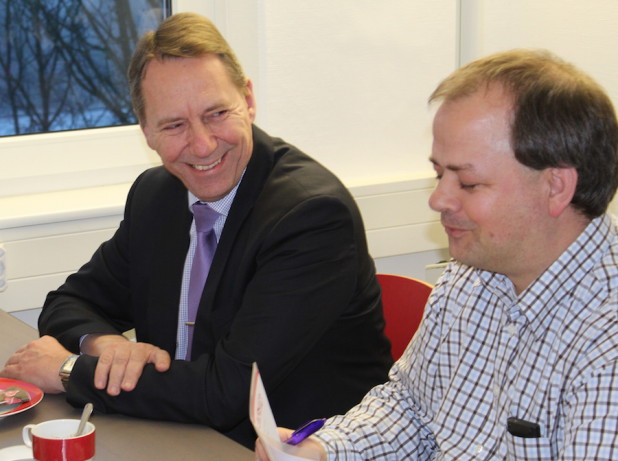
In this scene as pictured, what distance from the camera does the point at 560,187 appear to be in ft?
4.81

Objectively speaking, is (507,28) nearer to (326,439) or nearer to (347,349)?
(347,349)

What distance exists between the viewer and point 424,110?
3.48 m

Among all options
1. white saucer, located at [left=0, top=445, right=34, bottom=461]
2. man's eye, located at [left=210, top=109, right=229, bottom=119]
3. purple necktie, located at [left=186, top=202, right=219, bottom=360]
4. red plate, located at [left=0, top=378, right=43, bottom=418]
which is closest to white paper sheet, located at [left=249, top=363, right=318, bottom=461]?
white saucer, located at [left=0, top=445, right=34, bottom=461]

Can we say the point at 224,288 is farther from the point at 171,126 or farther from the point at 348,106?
the point at 348,106

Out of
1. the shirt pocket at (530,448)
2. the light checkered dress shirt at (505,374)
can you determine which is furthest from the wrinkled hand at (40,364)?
the shirt pocket at (530,448)

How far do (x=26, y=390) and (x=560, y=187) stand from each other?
1.14 m

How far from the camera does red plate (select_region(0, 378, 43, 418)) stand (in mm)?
1793

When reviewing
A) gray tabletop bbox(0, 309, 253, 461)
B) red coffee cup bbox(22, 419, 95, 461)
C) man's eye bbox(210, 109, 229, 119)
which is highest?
man's eye bbox(210, 109, 229, 119)

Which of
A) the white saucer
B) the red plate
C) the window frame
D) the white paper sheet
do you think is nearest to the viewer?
the white paper sheet

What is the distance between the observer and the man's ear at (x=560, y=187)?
1462 millimetres

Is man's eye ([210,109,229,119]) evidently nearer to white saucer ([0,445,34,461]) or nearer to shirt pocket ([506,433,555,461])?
white saucer ([0,445,34,461])

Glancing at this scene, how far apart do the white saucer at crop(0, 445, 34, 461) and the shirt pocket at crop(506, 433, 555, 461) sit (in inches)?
32.0

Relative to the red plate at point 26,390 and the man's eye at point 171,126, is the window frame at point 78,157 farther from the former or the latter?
the red plate at point 26,390

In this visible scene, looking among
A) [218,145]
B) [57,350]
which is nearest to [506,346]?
[218,145]
